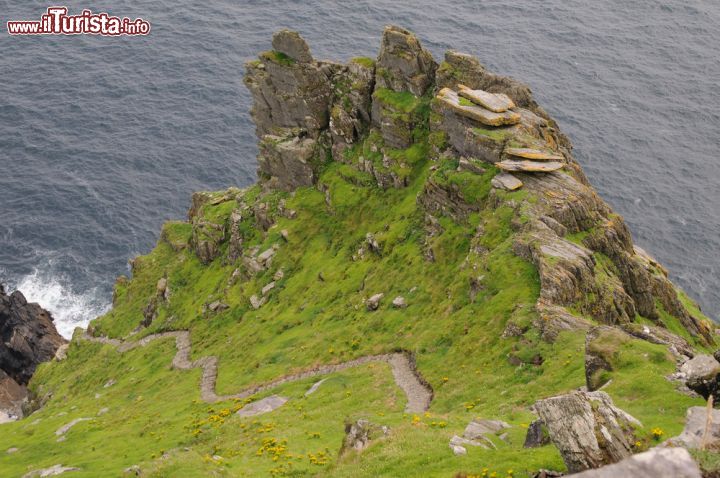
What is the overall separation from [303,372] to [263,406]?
28.2 feet

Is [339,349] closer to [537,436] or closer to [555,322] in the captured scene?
[555,322]

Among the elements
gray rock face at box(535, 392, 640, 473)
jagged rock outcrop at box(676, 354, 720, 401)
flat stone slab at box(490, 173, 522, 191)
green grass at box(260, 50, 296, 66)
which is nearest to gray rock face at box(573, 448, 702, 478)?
gray rock face at box(535, 392, 640, 473)

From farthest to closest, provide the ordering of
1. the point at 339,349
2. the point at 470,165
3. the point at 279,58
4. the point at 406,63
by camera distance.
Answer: the point at 279,58, the point at 406,63, the point at 470,165, the point at 339,349

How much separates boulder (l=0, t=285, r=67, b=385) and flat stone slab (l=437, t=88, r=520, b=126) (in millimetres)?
89498

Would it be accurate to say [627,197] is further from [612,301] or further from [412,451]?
[412,451]

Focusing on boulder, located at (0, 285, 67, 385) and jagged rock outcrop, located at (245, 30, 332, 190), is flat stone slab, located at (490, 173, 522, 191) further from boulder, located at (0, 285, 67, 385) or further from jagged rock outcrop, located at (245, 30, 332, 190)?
boulder, located at (0, 285, 67, 385)

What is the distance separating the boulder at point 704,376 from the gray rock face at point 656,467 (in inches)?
967

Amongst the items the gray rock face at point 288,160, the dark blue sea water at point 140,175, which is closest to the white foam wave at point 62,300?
the dark blue sea water at point 140,175

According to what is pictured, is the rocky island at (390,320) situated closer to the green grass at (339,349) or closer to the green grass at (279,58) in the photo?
the green grass at (339,349)

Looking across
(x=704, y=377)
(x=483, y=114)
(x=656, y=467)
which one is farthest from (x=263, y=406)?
(x=656, y=467)

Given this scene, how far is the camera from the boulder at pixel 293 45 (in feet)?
379

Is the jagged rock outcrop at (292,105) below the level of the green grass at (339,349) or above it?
above

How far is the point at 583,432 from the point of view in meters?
34.2

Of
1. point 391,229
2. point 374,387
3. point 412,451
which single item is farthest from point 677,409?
point 391,229
